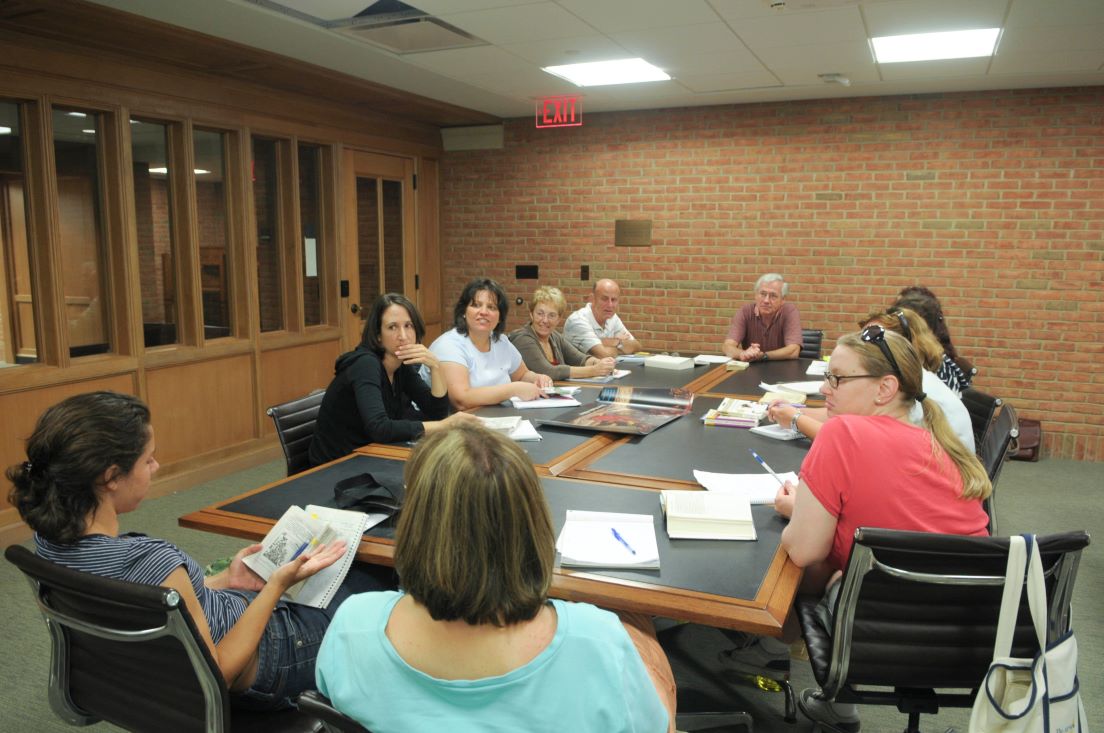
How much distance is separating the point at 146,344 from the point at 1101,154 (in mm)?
6338

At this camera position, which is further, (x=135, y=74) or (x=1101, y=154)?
(x=1101, y=154)

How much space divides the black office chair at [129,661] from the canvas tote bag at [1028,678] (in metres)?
1.38

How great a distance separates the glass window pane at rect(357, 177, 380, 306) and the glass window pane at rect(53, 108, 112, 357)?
212cm

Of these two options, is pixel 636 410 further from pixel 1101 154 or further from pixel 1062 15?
pixel 1101 154

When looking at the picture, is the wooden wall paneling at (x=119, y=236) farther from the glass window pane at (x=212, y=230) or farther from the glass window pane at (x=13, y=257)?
the glass window pane at (x=212, y=230)

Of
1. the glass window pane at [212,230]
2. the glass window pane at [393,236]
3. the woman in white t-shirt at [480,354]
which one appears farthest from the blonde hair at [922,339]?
the glass window pane at [393,236]

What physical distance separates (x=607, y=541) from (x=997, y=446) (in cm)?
156

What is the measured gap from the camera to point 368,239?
639 cm

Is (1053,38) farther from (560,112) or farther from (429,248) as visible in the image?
(429,248)

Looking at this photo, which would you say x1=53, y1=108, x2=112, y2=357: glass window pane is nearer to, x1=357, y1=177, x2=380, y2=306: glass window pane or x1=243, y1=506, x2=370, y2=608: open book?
x1=357, y1=177, x2=380, y2=306: glass window pane

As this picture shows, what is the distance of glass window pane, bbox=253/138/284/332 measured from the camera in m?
5.46

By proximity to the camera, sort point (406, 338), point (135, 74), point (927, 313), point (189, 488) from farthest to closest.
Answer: point (189, 488), point (135, 74), point (927, 313), point (406, 338)

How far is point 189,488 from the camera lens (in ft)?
15.5

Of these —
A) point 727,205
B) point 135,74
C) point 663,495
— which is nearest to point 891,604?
point 663,495
